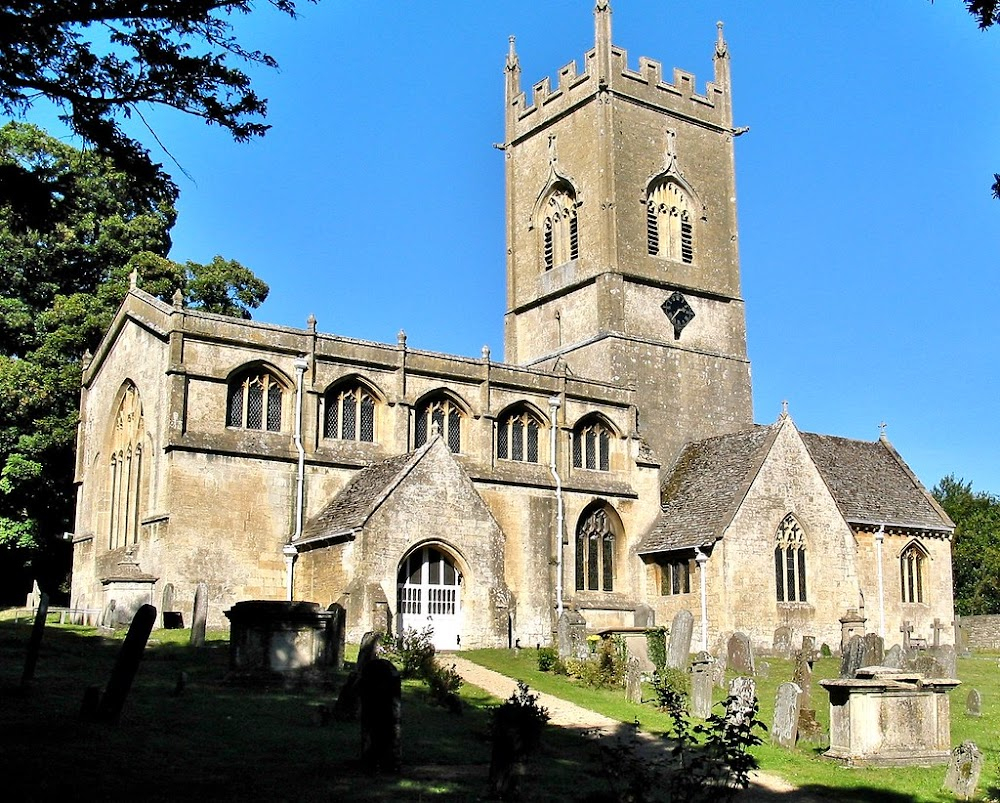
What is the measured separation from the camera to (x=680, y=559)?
39125 mm

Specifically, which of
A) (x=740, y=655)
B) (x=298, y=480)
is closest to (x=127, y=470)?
(x=298, y=480)

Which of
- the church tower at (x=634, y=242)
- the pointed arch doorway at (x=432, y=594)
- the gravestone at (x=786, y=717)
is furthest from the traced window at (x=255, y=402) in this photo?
the gravestone at (x=786, y=717)

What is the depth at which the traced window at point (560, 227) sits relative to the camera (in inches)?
1866

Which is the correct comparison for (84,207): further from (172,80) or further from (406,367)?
(172,80)

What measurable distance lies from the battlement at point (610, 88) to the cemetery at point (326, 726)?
26.4 meters

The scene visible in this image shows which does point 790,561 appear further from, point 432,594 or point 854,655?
point 432,594

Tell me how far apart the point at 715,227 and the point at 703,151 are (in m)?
3.24

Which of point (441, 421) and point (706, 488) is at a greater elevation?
point (441, 421)

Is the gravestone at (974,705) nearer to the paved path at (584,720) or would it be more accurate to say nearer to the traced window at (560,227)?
the paved path at (584,720)

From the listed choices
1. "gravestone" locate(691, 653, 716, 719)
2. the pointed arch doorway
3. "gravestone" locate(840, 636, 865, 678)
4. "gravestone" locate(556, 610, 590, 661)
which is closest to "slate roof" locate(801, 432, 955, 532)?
"gravestone" locate(840, 636, 865, 678)

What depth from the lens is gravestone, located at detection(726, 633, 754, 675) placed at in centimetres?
3136

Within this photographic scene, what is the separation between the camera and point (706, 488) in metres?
40.5

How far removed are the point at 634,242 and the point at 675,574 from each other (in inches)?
522

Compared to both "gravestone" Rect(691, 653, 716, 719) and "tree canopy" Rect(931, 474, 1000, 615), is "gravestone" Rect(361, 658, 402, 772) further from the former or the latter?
"tree canopy" Rect(931, 474, 1000, 615)
